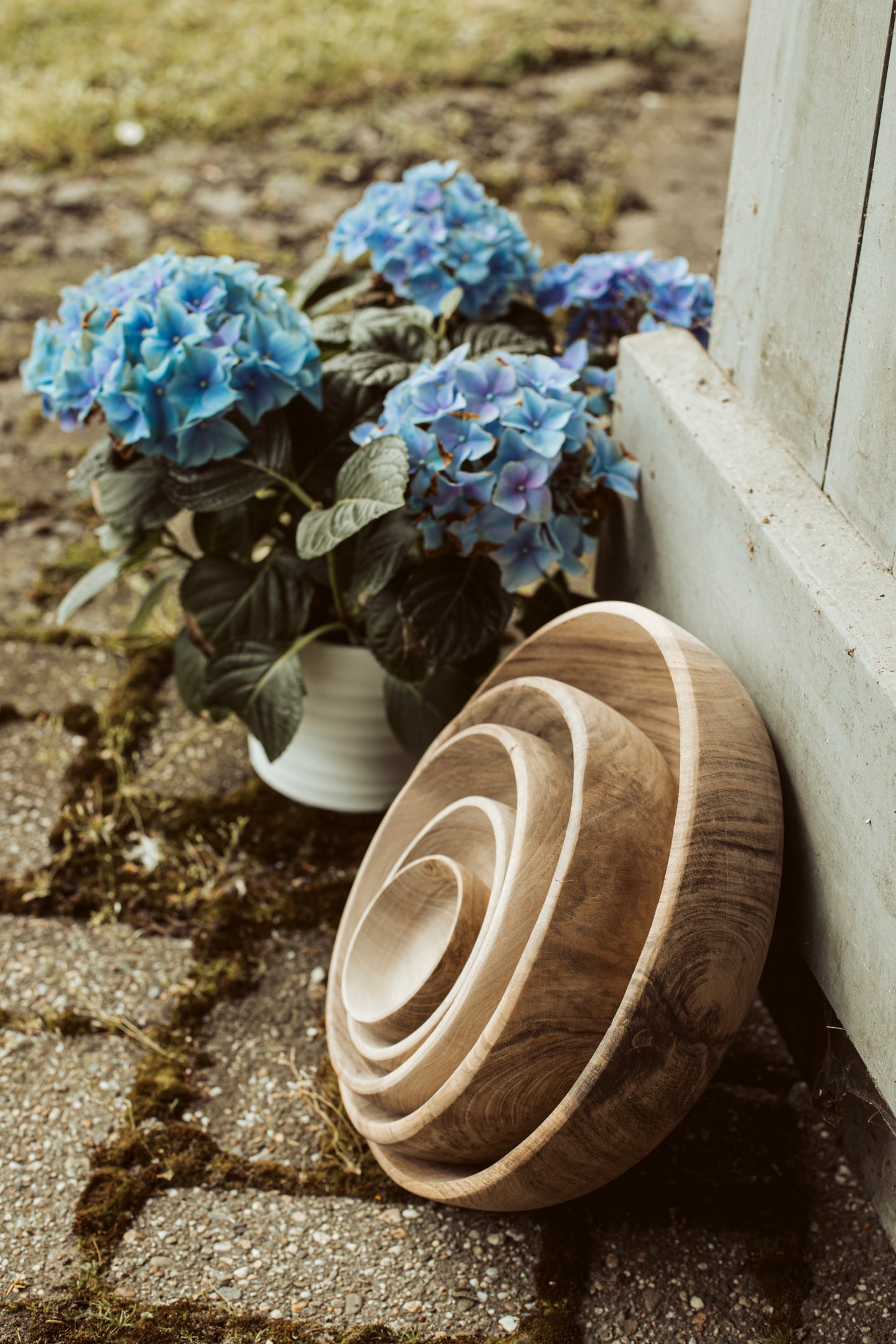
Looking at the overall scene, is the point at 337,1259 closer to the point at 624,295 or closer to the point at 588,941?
the point at 588,941

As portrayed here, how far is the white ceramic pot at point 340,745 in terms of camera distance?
6.06 ft

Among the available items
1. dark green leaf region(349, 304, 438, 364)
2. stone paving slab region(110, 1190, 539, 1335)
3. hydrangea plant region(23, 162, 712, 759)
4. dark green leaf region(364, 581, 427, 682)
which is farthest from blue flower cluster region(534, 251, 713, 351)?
stone paving slab region(110, 1190, 539, 1335)

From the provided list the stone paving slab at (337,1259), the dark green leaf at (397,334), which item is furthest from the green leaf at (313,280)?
the stone paving slab at (337,1259)

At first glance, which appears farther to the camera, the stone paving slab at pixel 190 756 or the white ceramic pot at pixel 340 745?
the stone paving slab at pixel 190 756

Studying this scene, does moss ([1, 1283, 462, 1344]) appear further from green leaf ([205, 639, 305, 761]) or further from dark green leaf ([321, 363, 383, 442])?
dark green leaf ([321, 363, 383, 442])

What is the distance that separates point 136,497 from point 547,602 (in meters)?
0.62

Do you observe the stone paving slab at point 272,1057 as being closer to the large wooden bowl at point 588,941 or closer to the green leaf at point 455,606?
the large wooden bowl at point 588,941

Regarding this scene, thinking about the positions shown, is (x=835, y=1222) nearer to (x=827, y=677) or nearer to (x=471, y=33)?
(x=827, y=677)

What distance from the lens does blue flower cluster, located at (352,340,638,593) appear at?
1500mm

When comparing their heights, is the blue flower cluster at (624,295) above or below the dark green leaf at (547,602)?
above

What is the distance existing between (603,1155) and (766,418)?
0.89 m

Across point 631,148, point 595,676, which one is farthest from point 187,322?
point 631,148

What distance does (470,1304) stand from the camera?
1289 millimetres

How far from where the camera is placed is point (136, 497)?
170 cm
